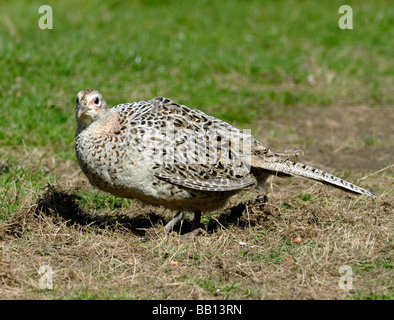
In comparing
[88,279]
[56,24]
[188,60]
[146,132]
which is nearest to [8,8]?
[56,24]

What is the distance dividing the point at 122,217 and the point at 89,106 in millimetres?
1191

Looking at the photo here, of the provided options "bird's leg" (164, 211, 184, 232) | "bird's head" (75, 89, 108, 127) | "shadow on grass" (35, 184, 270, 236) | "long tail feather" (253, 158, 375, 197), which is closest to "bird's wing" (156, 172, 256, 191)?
"long tail feather" (253, 158, 375, 197)

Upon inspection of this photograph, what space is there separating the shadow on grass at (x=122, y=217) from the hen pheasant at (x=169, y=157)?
238 millimetres

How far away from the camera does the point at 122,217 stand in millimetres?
6020

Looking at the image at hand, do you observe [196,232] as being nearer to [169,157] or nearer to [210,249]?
[210,249]

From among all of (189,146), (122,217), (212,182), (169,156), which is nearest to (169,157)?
(169,156)

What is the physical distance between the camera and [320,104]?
948 cm

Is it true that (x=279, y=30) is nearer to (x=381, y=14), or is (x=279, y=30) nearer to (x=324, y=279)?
(x=381, y=14)

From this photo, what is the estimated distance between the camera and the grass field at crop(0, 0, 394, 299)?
15.8ft

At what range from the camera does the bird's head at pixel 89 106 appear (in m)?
5.28

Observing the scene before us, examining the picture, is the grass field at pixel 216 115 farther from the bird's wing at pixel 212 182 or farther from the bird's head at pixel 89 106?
the bird's head at pixel 89 106

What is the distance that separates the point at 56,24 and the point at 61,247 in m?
6.60

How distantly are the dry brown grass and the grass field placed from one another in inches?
0.6

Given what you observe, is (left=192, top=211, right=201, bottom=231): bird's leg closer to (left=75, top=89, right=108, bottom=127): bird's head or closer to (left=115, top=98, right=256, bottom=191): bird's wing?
(left=115, top=98, right=256, bottom=191): bird's wing
